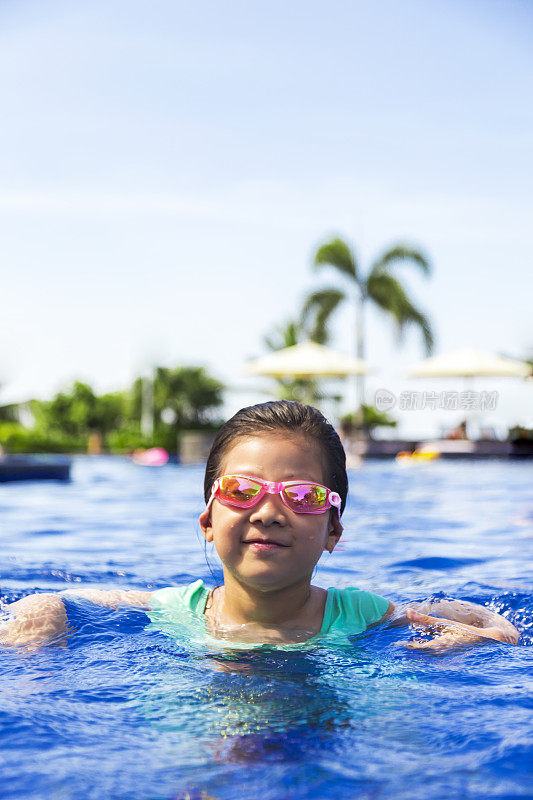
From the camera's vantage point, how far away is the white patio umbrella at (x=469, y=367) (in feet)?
81.0

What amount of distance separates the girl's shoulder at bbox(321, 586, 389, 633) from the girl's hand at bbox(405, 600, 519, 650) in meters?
0.12

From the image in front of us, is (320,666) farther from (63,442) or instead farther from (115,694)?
(63,442)

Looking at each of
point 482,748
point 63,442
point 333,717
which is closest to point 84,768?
point 333,717

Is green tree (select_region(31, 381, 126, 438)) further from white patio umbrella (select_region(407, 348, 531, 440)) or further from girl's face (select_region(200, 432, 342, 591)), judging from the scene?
girl's face (select_region(200, 432, 342, 591))

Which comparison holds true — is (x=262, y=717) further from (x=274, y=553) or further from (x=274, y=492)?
(x=274, y=492)

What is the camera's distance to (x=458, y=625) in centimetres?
328

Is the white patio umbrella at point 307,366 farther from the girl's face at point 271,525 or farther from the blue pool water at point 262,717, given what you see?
the girl's face at point 271,525

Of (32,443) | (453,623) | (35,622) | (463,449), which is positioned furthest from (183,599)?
(32,443)

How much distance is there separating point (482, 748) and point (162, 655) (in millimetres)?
1241

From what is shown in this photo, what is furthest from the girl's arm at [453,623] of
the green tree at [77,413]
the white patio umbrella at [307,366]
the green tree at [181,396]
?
the green tree at [77,413]

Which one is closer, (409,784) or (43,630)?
(409,784)

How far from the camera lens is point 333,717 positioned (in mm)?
2412

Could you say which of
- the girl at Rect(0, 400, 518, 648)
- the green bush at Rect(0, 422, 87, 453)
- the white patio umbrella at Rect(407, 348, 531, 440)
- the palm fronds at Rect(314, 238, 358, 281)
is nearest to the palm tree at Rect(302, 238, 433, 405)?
the palm fronds at Rect(314, 238, 358, 281)

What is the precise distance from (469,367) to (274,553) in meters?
22.8
